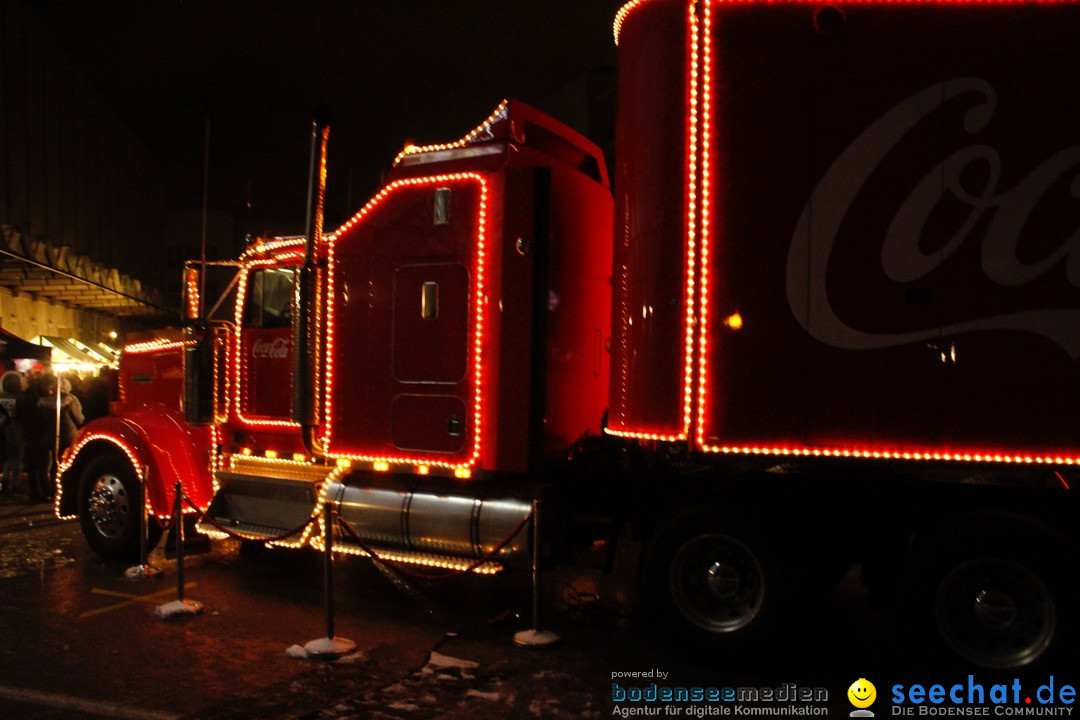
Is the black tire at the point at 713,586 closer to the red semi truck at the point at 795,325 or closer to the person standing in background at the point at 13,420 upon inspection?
the red semi truck at the point at 795,325

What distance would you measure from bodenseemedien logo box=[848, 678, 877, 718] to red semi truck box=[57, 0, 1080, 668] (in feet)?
1.81

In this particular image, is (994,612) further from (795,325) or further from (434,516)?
(434,516)

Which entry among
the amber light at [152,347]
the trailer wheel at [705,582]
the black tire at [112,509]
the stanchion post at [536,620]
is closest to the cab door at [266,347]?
the amber light at [152,347]

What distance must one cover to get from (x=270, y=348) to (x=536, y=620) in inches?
133

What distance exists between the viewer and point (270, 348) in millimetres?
7297

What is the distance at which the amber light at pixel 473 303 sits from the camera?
6074 millimetres

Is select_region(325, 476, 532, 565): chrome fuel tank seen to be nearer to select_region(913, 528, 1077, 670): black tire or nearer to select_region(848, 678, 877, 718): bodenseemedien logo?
select_region(848, 678, 877, 718): bodenseemedien logo

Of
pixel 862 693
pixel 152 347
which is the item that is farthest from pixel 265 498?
pixel 862 693

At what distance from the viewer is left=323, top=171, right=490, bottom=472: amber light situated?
6074 millimetres

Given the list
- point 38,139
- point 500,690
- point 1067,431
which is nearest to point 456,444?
point 500,690

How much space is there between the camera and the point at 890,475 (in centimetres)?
481

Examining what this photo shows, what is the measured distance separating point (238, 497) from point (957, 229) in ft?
19.3

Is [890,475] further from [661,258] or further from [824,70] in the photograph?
[824,70]

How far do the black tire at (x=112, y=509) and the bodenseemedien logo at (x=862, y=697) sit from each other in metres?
6.13
